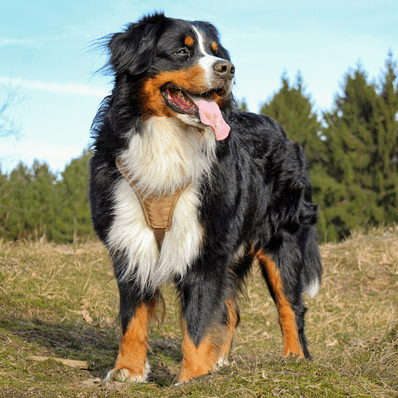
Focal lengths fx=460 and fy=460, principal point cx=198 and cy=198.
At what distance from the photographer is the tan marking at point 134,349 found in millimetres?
3018

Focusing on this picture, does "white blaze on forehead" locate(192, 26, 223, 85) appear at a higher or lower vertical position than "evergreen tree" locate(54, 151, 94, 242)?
higher

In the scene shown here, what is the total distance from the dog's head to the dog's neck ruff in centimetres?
45

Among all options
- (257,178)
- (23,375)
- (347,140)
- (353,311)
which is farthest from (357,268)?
(347,140)

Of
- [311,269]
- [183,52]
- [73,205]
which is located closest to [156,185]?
[183,52]

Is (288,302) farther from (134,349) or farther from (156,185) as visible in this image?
(156,185)

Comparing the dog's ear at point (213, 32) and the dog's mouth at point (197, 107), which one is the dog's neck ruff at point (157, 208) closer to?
the dog's mouth at point (197, 107)

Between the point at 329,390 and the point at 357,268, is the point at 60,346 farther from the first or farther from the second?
the point at 357,268

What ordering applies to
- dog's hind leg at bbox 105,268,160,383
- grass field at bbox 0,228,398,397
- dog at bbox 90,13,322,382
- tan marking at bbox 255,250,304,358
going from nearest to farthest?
1. grass field at bbox 0,228,398,397
2. dog at bbox 90,13,322,382
3. dog's hind leg at bbox 105,268,160,383
4. tan marking at bbox 255,250,304,358

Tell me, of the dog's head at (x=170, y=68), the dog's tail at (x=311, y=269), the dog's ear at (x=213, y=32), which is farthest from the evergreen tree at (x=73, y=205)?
the dog's head at (x=170, y=68)

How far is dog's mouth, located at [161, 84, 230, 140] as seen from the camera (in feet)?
9.64

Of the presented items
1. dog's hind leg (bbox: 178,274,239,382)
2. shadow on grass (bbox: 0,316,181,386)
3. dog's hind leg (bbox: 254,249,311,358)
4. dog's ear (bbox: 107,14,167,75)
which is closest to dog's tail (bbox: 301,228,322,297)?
dog's hind leg (bbox: 254,249,311,358)

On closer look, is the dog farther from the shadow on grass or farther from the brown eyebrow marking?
the shadow on grass

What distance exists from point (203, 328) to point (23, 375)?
1154mm

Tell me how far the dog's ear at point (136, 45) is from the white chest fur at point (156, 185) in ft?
1.23
